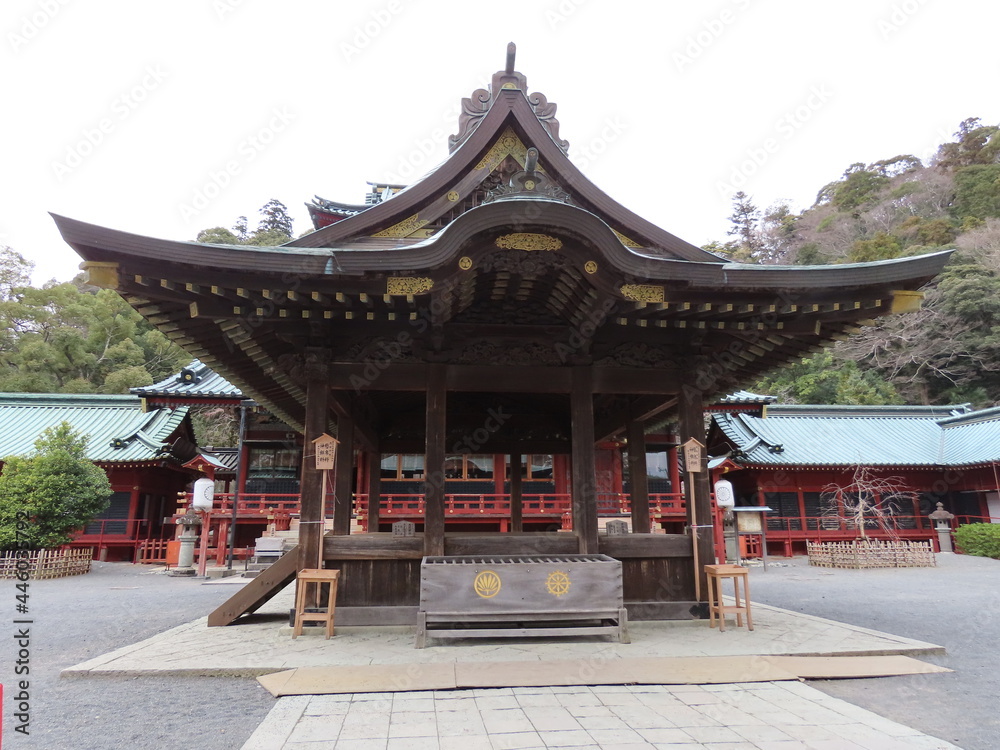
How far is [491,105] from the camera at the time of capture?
7133 mm

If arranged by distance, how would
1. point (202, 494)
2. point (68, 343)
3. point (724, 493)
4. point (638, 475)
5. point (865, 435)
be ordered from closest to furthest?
point (638, 475), point (724, 493), point (202, 494), point (865, 435), point (68, 343)

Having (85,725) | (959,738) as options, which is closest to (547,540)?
(959,738)

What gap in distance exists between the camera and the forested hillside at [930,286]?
105 ft

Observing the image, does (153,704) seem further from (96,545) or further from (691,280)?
(96,545)

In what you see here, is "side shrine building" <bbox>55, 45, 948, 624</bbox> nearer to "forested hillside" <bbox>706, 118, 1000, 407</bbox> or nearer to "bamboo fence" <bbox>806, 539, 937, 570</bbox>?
"bamboo fence" <bbox>806, 539, 937, 570</bbox>

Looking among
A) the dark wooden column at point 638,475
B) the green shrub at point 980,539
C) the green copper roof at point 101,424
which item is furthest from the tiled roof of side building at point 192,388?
the green shrub at point 980,539

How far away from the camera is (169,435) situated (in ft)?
68.3

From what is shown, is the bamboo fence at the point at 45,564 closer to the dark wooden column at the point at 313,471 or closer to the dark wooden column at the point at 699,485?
the dark wooden column at the point at 313,471

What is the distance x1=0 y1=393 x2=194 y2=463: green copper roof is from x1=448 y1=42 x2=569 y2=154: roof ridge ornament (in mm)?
17311

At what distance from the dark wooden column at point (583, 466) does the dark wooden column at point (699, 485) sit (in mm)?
1195

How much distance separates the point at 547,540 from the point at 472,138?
16.0 ft

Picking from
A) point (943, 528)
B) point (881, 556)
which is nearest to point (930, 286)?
point (943, 528)

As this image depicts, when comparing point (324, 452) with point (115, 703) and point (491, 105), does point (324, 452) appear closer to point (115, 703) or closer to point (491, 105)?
point (115, 703)

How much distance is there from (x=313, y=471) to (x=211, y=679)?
7.38 feet
